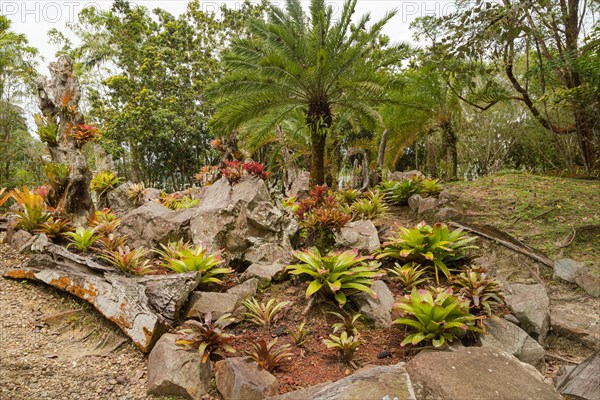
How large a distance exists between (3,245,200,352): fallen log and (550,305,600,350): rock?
14.4 ft

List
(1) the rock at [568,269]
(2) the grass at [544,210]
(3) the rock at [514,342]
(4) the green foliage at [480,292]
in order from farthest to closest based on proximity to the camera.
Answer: (2) the grass at [544,210] < (1) the rock at [568,269] < (4) the green foliage at [480,292] < (3) the rock at [514,342]

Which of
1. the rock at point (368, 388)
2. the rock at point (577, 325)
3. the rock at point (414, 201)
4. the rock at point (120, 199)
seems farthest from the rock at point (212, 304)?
the rock at point (120, 199)

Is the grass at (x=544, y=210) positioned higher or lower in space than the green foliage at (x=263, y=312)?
higher

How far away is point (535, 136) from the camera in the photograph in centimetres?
1944

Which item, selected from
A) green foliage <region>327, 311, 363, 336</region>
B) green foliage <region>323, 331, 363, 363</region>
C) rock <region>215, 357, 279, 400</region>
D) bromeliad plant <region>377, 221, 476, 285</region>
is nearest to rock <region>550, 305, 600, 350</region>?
bromeliad plant <region>377, 221, 476, 285</region>

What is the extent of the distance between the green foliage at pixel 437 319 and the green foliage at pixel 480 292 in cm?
37

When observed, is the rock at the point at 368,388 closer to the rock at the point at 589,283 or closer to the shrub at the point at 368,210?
the rock at the point at 589,283

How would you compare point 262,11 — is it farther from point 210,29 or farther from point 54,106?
point 54,106

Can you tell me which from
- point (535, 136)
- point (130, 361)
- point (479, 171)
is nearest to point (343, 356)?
point (130, 361)

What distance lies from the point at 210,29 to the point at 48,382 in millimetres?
18981

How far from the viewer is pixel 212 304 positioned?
4090 millimetres

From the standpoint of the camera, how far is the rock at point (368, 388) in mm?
2510

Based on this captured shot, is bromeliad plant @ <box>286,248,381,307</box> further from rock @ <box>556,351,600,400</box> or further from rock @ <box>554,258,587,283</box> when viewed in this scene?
rock @ <box>554,258,587,283</box>

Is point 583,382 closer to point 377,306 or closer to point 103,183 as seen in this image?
point 377,306
